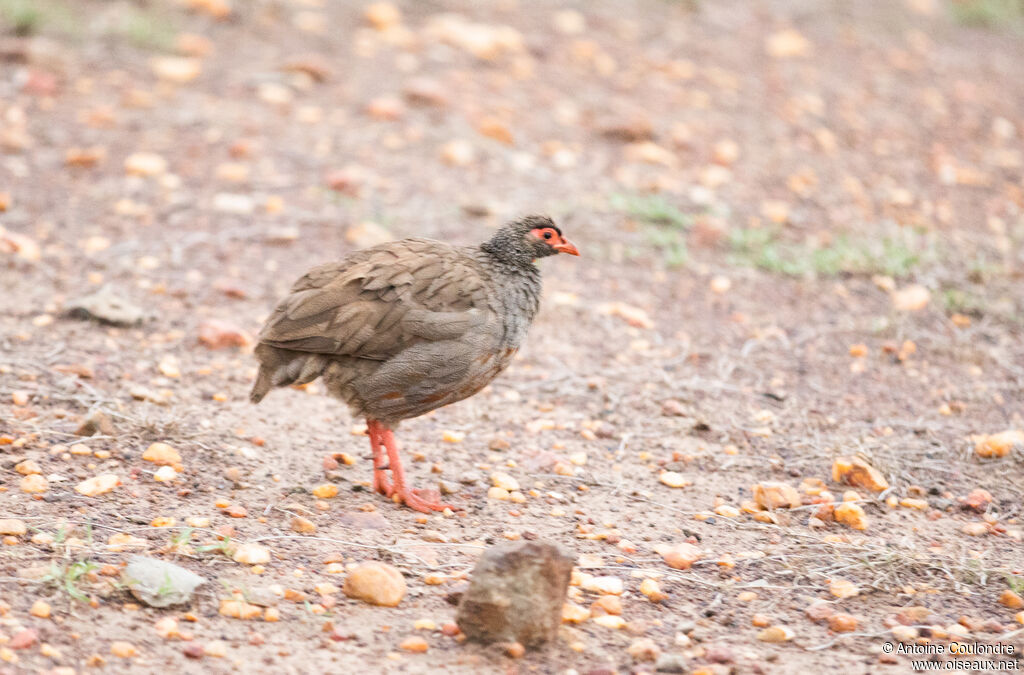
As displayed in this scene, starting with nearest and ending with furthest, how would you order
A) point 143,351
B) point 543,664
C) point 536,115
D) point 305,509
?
point 543,664 → point 305,509 → point 143,351 → point 536,115

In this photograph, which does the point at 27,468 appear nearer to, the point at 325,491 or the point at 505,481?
the point at 325,491

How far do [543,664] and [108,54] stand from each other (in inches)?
304

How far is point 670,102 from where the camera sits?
1034 centimetres

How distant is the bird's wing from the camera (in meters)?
5.11

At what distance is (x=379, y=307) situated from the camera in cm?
514

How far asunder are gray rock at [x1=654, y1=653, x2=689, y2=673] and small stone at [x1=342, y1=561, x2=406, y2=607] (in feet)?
3.08

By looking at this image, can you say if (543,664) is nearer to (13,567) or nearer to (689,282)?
(13,567)

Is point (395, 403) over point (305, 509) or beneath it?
over

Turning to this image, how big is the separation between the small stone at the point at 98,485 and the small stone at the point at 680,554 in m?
2.21

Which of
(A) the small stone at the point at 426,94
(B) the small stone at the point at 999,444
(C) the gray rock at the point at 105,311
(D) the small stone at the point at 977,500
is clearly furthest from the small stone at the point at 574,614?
(A) the small stone at the point at 426,94

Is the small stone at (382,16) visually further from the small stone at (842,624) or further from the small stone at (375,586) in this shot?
the small stone at (842,624)

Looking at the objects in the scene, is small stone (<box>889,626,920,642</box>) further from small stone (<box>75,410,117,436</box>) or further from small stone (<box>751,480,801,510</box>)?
small stone (<box>75,410,117,436</box>)

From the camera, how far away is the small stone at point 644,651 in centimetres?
397

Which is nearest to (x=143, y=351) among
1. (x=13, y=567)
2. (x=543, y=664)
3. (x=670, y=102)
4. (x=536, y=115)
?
(x=13, y=567)
